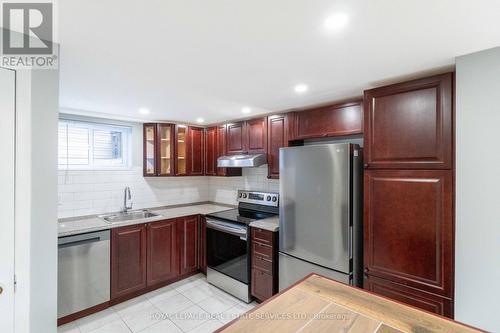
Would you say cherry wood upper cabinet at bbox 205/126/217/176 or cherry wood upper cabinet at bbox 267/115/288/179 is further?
cherry wood upper cabinet at bbox 205/126/217/176

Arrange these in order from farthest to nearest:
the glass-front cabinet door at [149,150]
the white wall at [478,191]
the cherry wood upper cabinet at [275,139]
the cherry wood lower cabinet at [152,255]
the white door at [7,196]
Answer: the glass-front cabinet door at [149,150] < the cherry wood upper cabinet at [275,139] < the cherry wood lower cabinet at [152,255] < the white wall at [478,191] < the white door at [7,196]

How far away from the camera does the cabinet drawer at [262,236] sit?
2.67m

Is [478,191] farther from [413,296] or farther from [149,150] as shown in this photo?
[149,150]

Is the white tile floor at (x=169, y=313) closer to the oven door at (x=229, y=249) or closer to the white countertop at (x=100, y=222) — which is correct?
the oven door at (x=229, y=249)

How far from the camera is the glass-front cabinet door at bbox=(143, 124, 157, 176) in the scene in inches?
142

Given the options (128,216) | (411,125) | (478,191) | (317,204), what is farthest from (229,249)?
(478,191)

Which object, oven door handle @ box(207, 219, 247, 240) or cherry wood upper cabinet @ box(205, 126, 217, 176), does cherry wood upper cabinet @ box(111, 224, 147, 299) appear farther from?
cherry wood upper cabinet @ box(205, 126, 217, 176)

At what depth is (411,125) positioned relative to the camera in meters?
1.84

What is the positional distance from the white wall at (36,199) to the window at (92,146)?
189cm

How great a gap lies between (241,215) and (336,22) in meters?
2.55

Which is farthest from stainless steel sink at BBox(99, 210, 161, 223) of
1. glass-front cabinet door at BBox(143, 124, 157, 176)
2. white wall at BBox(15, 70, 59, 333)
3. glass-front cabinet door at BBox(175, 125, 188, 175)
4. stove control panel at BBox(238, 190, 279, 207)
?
white wall at BBox(15, 70, 59, 333)

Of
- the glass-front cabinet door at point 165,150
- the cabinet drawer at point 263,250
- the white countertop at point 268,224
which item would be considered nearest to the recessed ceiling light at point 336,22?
the white countertop at point 268,224

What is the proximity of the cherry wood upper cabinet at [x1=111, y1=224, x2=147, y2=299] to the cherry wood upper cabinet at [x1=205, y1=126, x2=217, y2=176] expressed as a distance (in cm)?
135

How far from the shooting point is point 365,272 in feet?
6.77
